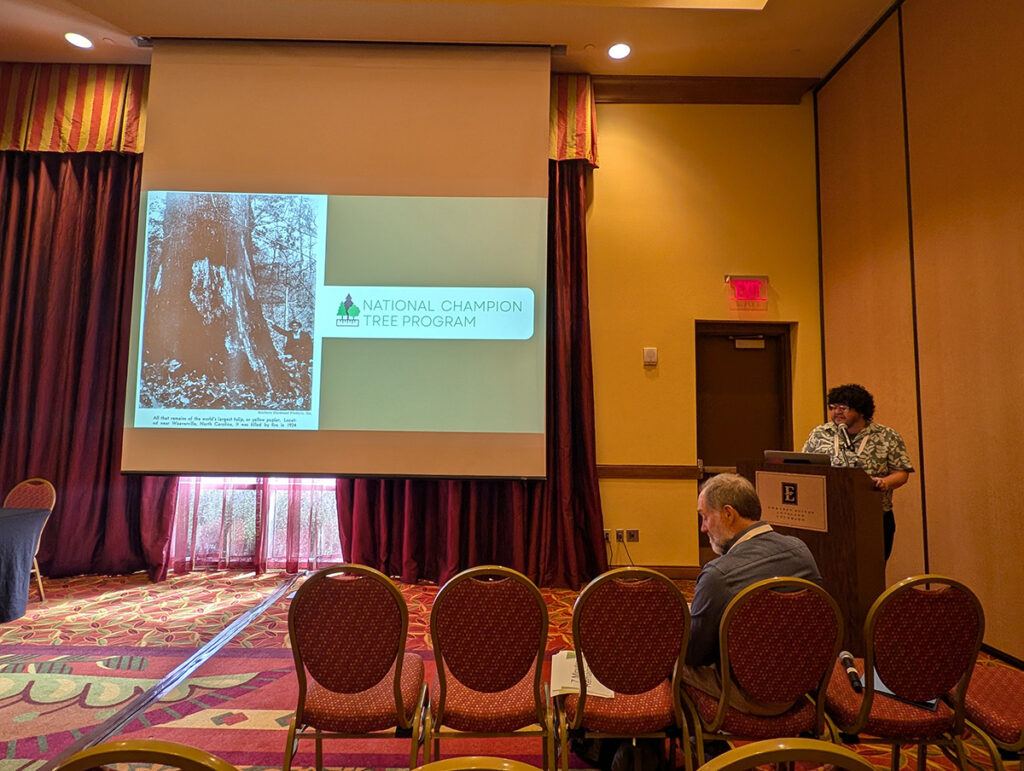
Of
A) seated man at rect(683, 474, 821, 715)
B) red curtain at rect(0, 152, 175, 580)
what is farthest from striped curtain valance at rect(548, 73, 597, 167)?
seated man at rect(683, 474, 821, 715)

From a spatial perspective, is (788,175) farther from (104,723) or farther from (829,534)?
(104,723)

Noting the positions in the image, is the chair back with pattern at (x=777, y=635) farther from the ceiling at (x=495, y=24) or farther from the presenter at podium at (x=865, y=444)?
the ceiling at (x=495, y=24)

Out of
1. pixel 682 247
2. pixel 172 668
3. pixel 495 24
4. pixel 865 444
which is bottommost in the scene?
pixel 172 668

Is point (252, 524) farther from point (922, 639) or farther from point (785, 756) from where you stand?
point (785, 756)

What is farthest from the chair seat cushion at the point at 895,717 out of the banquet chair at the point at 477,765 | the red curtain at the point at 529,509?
the red curtain at the point at 529,509

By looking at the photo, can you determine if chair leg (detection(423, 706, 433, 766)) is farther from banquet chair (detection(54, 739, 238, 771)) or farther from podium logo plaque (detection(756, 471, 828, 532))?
podium logo plaque (detection(756, 471, 828, 532))

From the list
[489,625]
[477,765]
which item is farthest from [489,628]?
[477,765]

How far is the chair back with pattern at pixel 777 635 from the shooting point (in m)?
1.61

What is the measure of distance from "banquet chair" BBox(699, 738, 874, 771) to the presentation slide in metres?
3.11

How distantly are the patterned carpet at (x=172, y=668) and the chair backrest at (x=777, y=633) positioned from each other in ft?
3.44

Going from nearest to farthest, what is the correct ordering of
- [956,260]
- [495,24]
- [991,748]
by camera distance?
[991,748]
[956,260]
[495,24]

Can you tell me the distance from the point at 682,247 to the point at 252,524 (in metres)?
4.29

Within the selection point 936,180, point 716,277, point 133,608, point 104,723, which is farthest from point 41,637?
point 936,180

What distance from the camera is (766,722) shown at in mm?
1679
